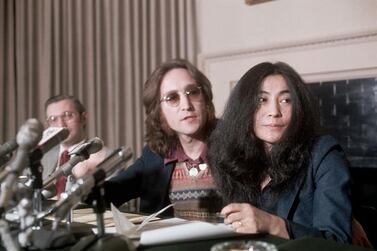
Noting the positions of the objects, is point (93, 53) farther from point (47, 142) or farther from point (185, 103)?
point (47, 142)

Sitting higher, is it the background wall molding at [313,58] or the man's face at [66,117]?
the background wall molding at [313,58]

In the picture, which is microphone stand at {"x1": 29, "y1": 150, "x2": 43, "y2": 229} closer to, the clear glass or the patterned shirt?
the clear glass

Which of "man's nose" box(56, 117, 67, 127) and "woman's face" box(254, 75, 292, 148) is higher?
"woman's face" box(254, 75, 292, 148)

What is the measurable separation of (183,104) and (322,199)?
2.13 feet

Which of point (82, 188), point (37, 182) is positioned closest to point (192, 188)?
point (37, 182)

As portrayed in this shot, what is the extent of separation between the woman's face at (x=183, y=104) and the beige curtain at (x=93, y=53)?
4.34ft

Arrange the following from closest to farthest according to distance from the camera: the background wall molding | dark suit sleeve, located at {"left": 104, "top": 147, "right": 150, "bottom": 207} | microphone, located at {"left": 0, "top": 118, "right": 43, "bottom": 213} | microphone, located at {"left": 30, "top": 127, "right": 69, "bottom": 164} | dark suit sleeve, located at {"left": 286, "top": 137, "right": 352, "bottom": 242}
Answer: microphone, located at {"left": 0, "top": 118, "right": 43, "bottom": 213} → microphone, located at {"left": 30, "top": 127, "right": 69, "bottom": 164} → dark suit sleeve, located at {"left": 286, "top": 137, "right": 352, "bottom": 242} → dark suit sleeve, located at {"left": 104, "top": 147, "right": 150, "bottom": 207} → the background wall molding

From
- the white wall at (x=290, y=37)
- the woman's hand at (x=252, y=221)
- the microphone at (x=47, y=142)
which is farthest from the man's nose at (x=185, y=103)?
the white wall at (x=290, y=37)

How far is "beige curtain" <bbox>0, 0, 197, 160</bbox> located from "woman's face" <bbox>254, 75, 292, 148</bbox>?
1.67 m

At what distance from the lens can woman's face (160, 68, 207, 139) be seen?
1.65m

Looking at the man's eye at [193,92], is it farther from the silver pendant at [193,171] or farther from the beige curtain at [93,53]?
the beige curtain at [93,53]

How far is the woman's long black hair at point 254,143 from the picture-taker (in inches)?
52.4

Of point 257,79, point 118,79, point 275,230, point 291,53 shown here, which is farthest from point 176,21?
point 275,230

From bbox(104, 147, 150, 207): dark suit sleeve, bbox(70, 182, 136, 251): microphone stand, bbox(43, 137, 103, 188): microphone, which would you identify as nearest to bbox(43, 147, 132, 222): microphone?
bbox(70, 182, 136, 251): microphone stand
